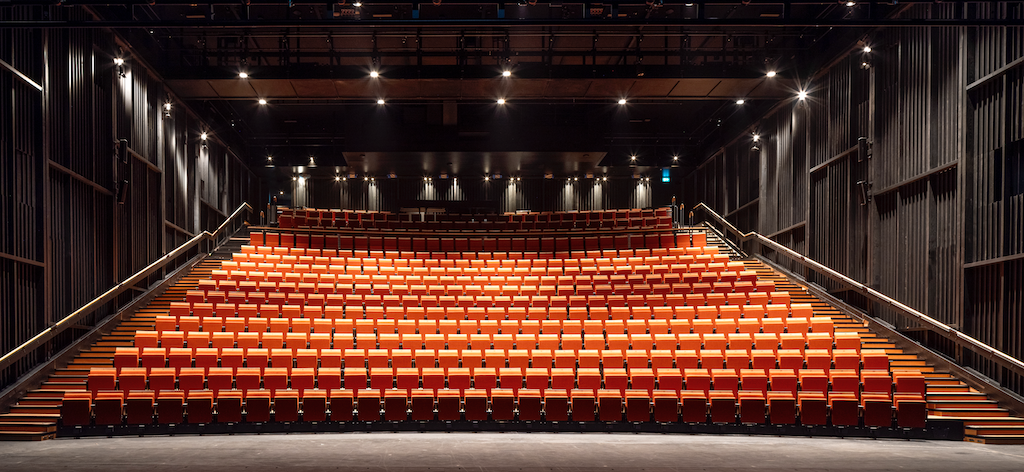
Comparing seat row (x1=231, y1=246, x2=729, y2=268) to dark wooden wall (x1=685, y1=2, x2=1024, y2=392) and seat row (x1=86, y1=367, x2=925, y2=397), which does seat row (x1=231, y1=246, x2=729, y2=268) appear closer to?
dark wooden wall (x1=685, y1=2, x2=1024, y2=392)

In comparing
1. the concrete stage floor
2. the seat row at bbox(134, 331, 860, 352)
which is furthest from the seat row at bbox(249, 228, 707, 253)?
the concrete stage floor

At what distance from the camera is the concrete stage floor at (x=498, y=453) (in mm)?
Result: 3160

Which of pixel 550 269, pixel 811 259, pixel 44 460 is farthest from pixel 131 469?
pixel 811 259

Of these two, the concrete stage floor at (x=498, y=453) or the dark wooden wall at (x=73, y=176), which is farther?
the dark wooden wall at (x=73, y=176)

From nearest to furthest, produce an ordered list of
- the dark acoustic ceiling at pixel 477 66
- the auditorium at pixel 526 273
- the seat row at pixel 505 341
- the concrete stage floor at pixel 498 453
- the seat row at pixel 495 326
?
A: the concrete stage floor at pixel 498 453
the auditorium at pixel 526 273
the seat row at pixel 505 341
the seat row at pixel 495 326
the dark acoustic ceiling at pixel 477 66

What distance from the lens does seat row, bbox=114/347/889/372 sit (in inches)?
187

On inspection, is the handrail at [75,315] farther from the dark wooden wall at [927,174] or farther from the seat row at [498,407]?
the dark wooden wall at [927,174]

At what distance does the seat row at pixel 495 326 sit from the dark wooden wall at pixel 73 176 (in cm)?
88

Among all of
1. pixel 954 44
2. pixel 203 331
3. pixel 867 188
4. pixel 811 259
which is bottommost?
pixel 203 331

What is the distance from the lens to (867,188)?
6.26 metres

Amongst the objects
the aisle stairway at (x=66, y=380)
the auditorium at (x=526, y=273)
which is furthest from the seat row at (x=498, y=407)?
the aisle stairway at (x=66, y=380)

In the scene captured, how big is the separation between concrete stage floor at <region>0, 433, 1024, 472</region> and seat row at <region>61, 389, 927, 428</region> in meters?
0.15

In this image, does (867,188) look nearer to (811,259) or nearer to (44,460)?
(811,259)

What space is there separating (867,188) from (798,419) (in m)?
2.86
